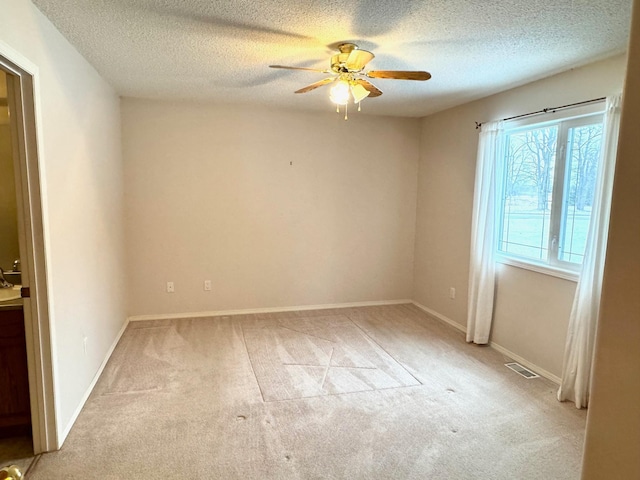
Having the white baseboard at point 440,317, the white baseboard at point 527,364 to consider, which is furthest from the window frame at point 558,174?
the white baseboard at point 440,317

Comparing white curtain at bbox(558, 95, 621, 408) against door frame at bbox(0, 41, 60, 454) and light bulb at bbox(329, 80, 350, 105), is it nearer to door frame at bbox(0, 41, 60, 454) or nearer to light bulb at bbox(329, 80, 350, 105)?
light bulb at bbox(329, 80, 350, 105)

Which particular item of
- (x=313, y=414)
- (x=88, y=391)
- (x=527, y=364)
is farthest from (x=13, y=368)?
(x=527, y=364)

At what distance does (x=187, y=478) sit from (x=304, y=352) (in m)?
1.67

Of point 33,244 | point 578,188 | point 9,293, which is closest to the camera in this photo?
point 33,244

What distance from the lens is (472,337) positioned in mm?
3811

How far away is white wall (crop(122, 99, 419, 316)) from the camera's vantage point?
4176mm

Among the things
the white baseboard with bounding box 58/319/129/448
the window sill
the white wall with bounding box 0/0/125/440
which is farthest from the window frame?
the white baseboard with bounding box 58/319/129/448

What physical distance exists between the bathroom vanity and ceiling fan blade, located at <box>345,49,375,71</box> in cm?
240

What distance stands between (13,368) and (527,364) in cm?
375

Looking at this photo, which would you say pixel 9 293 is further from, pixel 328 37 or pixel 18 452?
pixel 328 37

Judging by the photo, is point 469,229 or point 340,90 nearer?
point 340,90

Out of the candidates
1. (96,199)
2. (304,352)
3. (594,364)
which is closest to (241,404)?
(304,352)

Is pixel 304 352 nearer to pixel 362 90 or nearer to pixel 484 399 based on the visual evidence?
pixel 484 399

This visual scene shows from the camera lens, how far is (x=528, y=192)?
11.2 ft
